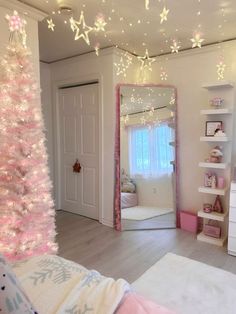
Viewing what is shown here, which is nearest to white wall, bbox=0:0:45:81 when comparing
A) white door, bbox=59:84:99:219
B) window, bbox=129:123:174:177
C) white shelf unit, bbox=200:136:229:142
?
white door, bbox=59:84:99:219

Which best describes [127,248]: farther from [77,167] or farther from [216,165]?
[77,167]

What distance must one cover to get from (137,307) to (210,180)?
8.01 ft

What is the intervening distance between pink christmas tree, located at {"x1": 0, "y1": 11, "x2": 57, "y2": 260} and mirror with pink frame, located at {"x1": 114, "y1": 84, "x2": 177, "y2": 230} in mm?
1427

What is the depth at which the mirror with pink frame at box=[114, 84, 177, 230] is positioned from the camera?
3453mm

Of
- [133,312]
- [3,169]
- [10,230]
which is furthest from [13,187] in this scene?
[133,312]

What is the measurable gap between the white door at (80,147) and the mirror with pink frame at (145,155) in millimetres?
494

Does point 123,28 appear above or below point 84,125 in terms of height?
above

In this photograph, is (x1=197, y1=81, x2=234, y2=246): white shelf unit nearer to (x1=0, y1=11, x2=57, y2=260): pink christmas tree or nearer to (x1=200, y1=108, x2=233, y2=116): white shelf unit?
(x1=200, y1=108, x2=233, y2=116): white shelf unit

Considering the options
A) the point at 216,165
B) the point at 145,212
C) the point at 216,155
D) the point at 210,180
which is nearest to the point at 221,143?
the point at 216,155

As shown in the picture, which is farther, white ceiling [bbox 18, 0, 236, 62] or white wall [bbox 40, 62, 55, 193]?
white wall [bbox 40, 62, 55, 193]

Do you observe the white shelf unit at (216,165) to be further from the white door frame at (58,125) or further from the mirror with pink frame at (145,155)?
the white door frame at (58,125)

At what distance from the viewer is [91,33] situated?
2859 millimetres

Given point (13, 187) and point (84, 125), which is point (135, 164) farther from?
point (13, 187)

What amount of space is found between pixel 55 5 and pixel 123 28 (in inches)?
30.8
